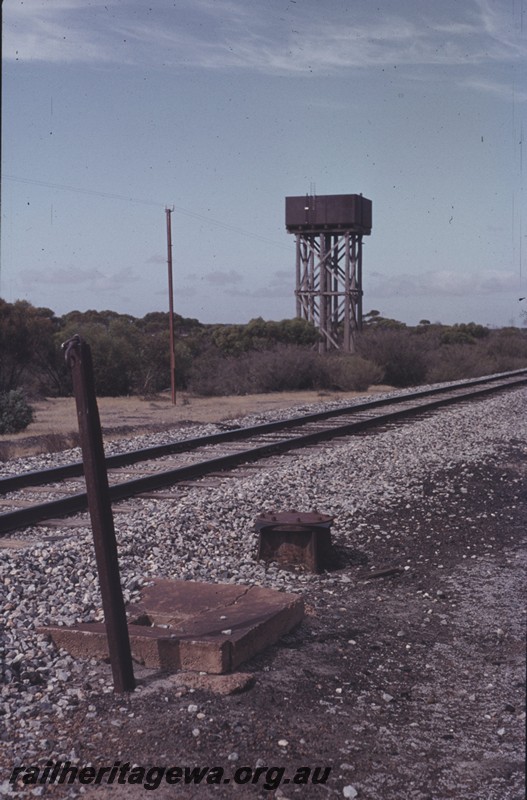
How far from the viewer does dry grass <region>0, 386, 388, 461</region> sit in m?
16.5

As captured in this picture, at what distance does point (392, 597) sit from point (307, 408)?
15.6 metres

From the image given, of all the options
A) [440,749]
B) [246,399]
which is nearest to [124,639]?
[440,749]

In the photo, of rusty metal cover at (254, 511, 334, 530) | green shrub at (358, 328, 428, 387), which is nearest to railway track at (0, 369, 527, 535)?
rusty metal cover at (254, 511, 334, 530)

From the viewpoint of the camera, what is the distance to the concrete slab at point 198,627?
4.82 metres

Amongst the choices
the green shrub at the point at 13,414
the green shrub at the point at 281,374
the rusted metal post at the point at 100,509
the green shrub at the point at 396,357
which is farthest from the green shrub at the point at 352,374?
the rusted metal post at the point at 100,509

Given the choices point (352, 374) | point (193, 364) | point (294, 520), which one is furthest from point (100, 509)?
point (193, 364)

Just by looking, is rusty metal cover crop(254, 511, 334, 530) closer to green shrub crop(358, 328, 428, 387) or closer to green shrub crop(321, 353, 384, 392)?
green shrub crop(321, 353, 384, 392)

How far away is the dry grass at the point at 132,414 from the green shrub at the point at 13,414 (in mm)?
249

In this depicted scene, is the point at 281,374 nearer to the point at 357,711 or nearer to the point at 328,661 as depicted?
the point at 328,661

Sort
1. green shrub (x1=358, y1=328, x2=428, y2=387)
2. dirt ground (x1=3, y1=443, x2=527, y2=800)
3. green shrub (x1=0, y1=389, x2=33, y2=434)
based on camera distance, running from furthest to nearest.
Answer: green shrub (x1=358, y1=328, x2=428, y2=387) < green shrub (x1=0, y1=389, x2=33, y2=434) < dirt ground (x1=3, y1=443, x2=527, y2=800)

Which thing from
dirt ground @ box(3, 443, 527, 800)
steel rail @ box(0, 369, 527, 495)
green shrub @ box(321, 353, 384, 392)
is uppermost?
green shrub @ box(321, 353, 384, 392)

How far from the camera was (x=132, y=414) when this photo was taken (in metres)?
24.3

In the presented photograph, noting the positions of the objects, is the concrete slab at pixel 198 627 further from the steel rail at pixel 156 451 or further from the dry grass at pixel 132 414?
the dry grass at pixel 132 414

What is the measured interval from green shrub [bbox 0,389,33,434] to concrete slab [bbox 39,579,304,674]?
14977 millimetres
